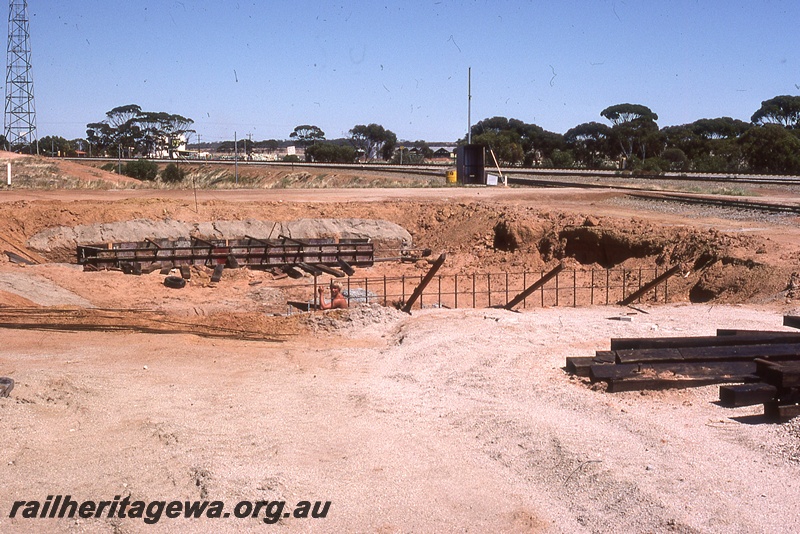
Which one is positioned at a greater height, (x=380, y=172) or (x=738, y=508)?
(x=380, y=172)

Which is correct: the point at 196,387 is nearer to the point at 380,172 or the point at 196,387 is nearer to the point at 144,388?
the point at 144,388

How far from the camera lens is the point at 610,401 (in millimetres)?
8133

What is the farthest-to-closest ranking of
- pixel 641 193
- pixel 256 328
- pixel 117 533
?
pixel 641 193
pixel 256 328
pixel 117 533

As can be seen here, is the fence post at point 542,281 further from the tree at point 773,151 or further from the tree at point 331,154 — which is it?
the tree at point 331,154

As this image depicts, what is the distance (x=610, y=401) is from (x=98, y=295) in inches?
530

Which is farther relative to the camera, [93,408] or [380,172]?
[380,172]

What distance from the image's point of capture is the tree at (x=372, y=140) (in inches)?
3962

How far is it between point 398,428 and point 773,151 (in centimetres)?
5666

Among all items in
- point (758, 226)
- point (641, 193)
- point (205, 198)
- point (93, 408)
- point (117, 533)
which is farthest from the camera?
point (641, 193)

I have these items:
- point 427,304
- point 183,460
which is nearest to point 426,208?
point 427,304

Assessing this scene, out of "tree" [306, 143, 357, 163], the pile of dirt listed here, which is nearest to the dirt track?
the pile of dirt

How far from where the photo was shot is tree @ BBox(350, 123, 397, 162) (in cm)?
10062

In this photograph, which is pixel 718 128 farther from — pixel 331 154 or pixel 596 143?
pixel 331 154

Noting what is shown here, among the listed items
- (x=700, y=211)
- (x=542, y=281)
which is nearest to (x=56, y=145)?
(x=700, y=211)
